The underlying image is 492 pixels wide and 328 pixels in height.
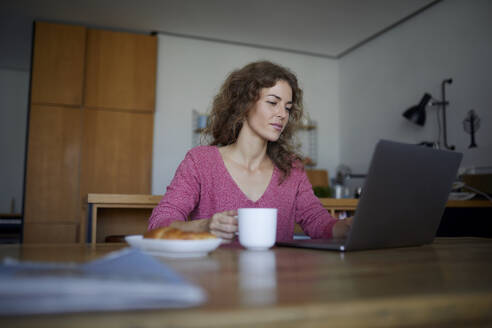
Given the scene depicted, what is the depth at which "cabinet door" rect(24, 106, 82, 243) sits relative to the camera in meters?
3.92

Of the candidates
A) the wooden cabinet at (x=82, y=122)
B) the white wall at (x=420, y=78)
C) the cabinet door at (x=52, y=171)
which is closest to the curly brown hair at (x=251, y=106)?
the white wall at (x=420, y=78)

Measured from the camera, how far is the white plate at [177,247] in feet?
2.28

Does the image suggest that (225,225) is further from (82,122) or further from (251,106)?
(82,122)

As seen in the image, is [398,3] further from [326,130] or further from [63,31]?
[63,31]

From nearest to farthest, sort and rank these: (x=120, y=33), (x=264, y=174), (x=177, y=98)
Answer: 1. (x=264, y=174)
2. (x=120, y=33)
3. (x=177, y=98)

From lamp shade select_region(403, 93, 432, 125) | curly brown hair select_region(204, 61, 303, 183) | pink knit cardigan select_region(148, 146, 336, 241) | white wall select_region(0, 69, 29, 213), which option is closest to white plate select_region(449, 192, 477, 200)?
lamp shade select_region(403, 93, 432, 125)

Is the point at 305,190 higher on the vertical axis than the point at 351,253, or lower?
higher

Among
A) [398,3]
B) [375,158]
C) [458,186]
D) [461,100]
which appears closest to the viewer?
[375,158]

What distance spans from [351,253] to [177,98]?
13.3ft

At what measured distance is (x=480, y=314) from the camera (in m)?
0.43

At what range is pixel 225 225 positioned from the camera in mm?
958

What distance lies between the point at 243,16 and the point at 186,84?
101 cm

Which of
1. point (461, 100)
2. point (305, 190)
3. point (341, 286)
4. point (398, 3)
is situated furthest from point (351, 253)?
point (398, 3)

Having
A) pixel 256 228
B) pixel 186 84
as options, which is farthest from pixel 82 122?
pixel 256 228
